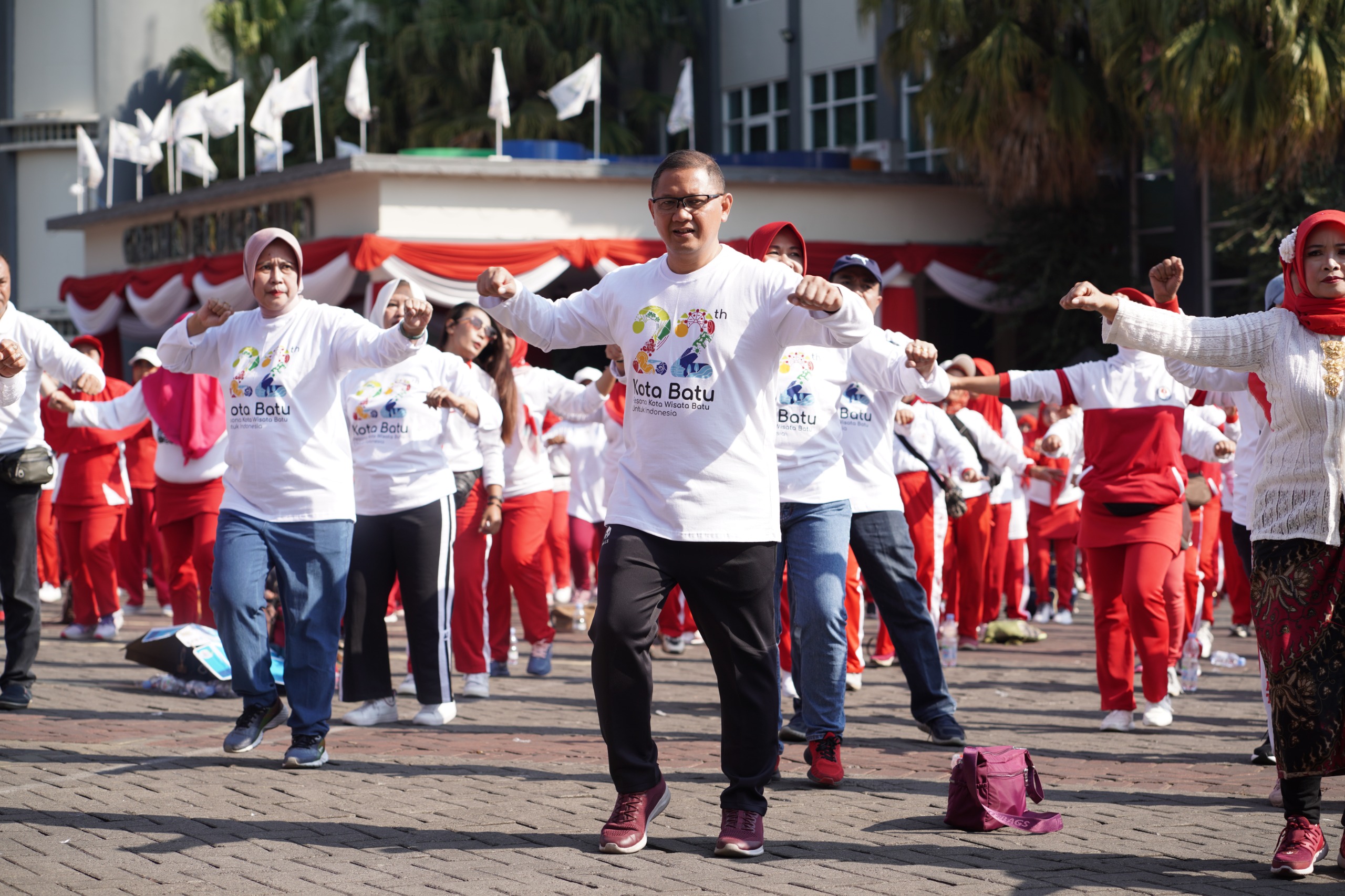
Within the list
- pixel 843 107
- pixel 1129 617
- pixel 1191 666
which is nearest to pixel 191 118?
pixel 843 107

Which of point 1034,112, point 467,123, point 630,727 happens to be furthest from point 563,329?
point 467,123

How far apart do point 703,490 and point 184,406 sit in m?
5.84

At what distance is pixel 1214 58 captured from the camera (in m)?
19.4

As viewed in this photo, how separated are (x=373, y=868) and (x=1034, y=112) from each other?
18888 millimetres

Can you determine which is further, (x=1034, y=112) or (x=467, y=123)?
(x=467, y=123)

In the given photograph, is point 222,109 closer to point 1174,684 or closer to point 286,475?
point 1174,684

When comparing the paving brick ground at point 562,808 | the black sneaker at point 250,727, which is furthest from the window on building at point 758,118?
the black sneaker at point 250,727

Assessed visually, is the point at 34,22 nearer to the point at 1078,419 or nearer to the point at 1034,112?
the point at 1034,112

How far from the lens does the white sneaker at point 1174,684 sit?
355 inches

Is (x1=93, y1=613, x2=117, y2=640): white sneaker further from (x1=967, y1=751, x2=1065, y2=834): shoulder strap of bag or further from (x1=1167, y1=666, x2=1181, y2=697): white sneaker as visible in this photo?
(x1=967, y1=751, x2=1065, y2=834): shoulder strap of bag

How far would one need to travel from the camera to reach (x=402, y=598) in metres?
8.05

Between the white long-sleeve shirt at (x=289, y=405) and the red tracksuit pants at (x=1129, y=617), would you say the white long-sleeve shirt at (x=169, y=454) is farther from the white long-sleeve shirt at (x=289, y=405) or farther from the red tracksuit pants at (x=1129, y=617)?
the red tracksuit pants at (x=1129, y=617)

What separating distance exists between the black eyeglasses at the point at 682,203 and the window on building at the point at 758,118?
89.8 feet

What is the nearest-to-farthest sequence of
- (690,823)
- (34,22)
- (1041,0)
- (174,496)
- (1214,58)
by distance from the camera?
(690,823)
(174,496)
(1214,58)
(1041,0)
(34,22)
